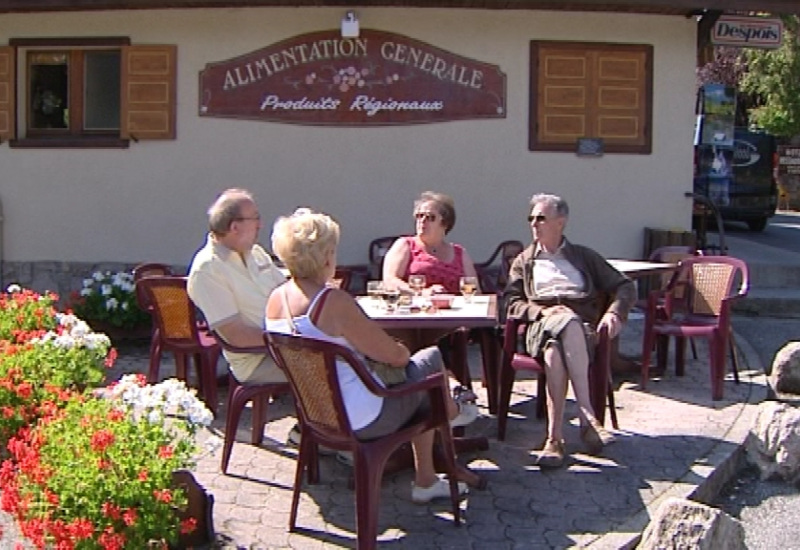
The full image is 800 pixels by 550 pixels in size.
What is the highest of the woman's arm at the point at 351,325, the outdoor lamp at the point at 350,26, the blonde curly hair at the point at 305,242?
the outdoor lamp at the point at 350,26

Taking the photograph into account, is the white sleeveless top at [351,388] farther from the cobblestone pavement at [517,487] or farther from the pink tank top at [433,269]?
the pink tank top at [433,269]

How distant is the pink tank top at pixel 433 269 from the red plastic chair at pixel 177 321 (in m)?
1.15

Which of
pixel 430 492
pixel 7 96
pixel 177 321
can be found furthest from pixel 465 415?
pixel 7 96

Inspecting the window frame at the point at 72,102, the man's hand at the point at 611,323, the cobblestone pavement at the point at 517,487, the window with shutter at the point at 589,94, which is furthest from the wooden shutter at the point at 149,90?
the man's hand at the point at 611,323

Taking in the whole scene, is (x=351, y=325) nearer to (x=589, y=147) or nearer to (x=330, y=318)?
(x=330, y=318)

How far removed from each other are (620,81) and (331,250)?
18.0 ft

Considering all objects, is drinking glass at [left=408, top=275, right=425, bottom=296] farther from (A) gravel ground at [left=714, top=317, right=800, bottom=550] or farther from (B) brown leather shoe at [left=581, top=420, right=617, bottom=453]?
(A) gravel ground at [left=714, top=317, right=800, bottom=550]

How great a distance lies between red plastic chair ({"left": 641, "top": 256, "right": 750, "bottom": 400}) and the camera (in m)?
6.92

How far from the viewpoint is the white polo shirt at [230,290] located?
5.33m

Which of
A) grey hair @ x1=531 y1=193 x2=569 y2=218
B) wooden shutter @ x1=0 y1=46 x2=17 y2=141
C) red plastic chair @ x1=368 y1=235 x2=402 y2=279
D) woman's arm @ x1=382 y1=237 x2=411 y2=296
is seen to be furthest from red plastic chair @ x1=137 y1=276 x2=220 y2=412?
wooden shutter @ x1=0 y1=46 x2=17 y2=141

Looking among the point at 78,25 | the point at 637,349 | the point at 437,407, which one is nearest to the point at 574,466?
the point at 437,407

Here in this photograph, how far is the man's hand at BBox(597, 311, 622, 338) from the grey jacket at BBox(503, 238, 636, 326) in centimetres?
11

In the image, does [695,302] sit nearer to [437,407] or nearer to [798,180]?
[437,407]

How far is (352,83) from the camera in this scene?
9.09 metres
